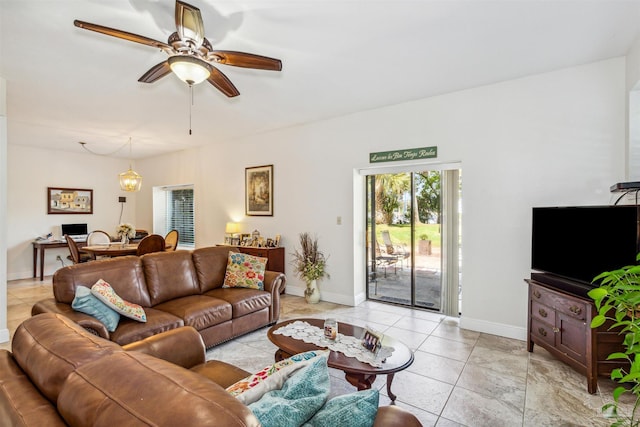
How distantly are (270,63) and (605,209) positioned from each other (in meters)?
2.83

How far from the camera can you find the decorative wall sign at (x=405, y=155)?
3.84 m

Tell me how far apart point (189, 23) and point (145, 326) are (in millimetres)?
2281

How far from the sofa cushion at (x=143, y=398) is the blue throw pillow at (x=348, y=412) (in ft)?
1.04

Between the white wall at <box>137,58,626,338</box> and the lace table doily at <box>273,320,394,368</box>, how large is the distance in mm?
1994

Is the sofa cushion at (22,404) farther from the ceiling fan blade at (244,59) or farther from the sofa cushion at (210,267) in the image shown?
the sofa cushion at (210,267)

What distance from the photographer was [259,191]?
18.1 ft

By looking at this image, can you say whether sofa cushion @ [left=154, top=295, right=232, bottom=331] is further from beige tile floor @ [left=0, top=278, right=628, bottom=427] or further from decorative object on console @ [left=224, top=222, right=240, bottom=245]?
decorative object on console @ [left=224, top=222, right=240, bottom=245]

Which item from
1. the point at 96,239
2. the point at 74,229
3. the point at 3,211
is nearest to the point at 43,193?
the point at 74,229

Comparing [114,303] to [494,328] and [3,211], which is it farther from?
[494,328]

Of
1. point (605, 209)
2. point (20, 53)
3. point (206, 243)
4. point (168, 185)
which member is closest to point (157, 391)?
point (605, 209)

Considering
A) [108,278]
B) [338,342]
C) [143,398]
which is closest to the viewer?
[143,398]

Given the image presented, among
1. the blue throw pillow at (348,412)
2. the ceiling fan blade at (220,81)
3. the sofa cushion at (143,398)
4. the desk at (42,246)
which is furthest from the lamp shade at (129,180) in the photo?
the blue throw pillow at (348,412)

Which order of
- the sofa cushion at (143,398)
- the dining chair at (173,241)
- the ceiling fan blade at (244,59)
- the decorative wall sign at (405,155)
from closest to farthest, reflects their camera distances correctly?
1. the sofa cushion at (143,398)
2. the ceiling fan blade at (244,59)
3. the decorative wall sign at (405,155)
4. the dining chair at (173,241)

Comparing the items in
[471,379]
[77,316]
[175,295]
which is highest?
[77,316]
